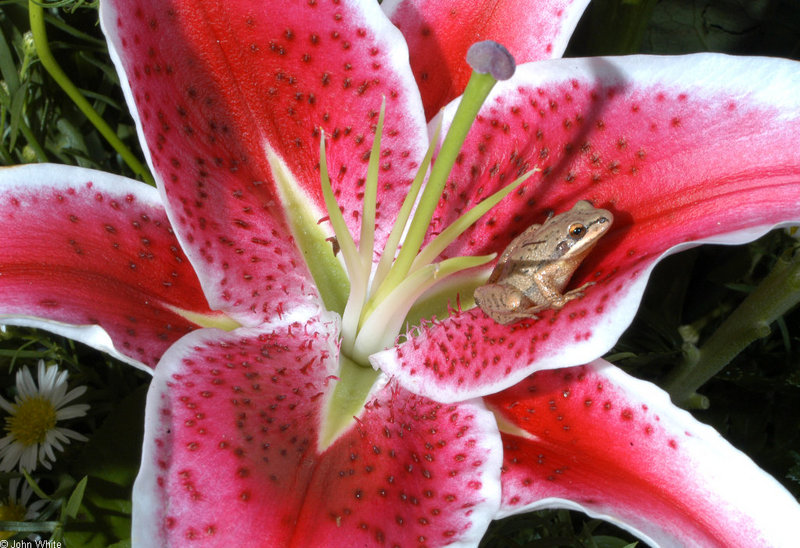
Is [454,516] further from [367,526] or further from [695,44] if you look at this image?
[695,44]

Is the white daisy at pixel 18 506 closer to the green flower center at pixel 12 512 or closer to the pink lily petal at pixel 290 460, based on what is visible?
the green flower center at pixel 12 512

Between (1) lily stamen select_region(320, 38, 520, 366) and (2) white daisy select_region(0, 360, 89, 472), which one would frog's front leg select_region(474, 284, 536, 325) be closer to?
(1) lily stamen select_region(320, 38, 520, 366)

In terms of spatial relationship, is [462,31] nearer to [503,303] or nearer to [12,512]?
[503,303]

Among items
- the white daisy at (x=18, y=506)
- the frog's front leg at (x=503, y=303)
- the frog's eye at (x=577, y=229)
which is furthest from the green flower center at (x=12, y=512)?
the frog's eye at (x=577, y=229)

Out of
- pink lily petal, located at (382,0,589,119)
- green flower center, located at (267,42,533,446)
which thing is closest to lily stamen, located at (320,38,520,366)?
green flower center, located at (267,42,533,446)

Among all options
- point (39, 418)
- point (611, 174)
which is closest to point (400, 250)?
point (611, 174)

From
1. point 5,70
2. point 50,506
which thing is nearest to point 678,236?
point 50,506
